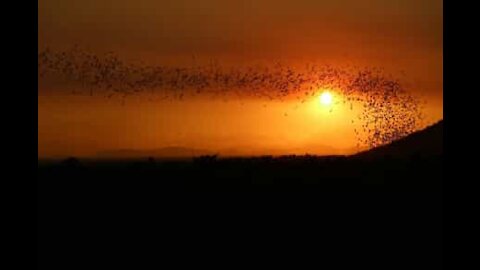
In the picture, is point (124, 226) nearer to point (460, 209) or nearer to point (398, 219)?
point (398, 219)

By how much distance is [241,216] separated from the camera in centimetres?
3125

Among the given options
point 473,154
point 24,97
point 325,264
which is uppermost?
point 24,97

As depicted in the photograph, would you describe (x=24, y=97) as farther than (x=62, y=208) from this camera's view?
No

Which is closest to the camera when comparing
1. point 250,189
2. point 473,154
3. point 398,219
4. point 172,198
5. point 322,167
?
point 473,154

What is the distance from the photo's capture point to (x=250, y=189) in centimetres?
4062

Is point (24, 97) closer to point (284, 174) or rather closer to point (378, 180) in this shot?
point (378, 180)

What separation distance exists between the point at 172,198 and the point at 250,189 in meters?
5.07

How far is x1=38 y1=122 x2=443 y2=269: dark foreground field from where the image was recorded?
24.3 m

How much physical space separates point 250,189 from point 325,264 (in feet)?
61.2

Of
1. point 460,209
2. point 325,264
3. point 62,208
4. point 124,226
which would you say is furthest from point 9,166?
point 62,208

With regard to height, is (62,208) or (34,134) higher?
(34,134)

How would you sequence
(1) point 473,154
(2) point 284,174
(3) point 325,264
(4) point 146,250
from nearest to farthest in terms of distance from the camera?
(1) point 473,154 < (3) point 325,264 < (4) point 146,250 < (2) point 284,174

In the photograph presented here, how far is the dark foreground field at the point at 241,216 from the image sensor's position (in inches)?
956

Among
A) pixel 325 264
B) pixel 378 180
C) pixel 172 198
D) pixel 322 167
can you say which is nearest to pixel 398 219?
pixel 325 264
